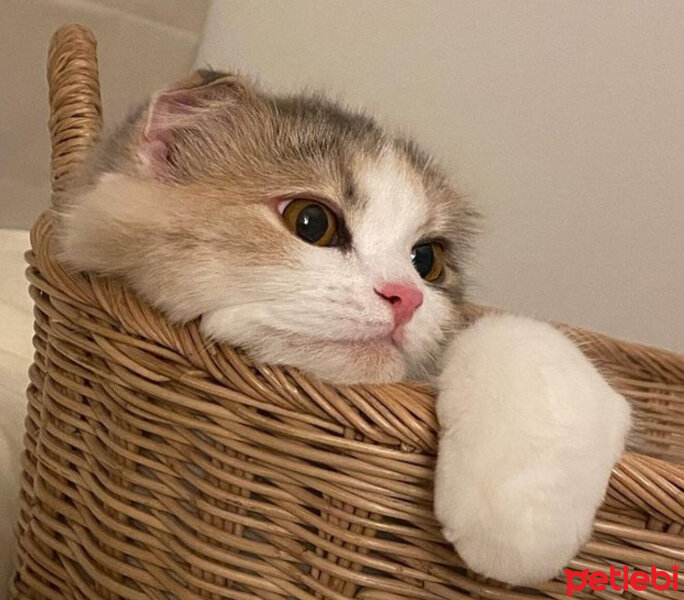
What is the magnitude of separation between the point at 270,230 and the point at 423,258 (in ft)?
0.80

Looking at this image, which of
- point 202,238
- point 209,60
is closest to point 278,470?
point 202,238

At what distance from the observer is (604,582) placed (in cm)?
60

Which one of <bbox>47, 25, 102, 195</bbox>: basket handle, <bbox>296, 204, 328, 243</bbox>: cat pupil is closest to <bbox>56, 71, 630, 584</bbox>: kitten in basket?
<bbox>296, 204, 328, 243</bbox>: cat pupil

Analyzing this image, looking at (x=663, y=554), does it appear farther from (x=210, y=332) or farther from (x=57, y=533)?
(x=57, y=533)

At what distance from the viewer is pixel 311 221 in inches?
31.3

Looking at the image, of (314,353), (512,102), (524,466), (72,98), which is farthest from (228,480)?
(512,102)

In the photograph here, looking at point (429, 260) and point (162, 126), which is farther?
point (429, 260)

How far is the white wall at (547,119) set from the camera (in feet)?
5.51

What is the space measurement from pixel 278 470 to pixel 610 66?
133 cm

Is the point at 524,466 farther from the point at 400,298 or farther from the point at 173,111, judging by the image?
the point at 173,111

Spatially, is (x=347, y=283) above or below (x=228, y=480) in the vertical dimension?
above

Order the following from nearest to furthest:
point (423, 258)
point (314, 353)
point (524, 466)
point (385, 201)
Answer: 1. point (524, 466)
2. point (314, 353)
3. point (385, 201)
4. point (423, 258)

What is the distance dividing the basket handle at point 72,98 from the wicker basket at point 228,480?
0.21 meters

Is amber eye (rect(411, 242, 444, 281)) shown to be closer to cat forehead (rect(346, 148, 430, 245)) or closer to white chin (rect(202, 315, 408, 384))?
cat forehead (rect(346, 148, 430, 245))
